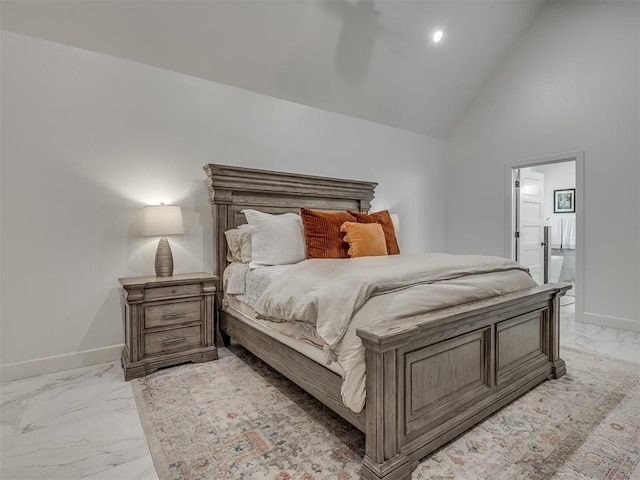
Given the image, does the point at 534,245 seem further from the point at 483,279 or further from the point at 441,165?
the point at 483,279

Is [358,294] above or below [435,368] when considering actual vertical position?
above

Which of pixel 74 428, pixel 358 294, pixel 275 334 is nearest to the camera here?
pixel 358 294

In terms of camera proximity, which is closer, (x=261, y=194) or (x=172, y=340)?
(x=172, y=340)

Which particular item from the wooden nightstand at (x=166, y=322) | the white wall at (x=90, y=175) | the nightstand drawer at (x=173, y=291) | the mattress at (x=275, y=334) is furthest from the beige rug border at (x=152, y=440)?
the white wall at (x=90, y=175)

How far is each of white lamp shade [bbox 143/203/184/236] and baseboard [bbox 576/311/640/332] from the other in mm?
4326

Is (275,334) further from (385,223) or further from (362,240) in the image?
(385,223)

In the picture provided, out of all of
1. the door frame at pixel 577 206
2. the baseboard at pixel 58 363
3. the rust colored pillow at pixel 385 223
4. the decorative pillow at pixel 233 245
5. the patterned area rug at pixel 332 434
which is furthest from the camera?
the door frame at pixel 577 206

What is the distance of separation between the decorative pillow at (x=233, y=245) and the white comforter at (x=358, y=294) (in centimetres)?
101

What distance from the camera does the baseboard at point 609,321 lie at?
355cm

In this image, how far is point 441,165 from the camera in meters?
5.37

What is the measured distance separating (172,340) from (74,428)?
846mm

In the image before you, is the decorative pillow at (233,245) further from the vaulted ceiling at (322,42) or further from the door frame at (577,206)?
the door frame at (577,206)

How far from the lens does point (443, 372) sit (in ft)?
5.35

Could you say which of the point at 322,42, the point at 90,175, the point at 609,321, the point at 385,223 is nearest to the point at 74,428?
the point at 90,175
